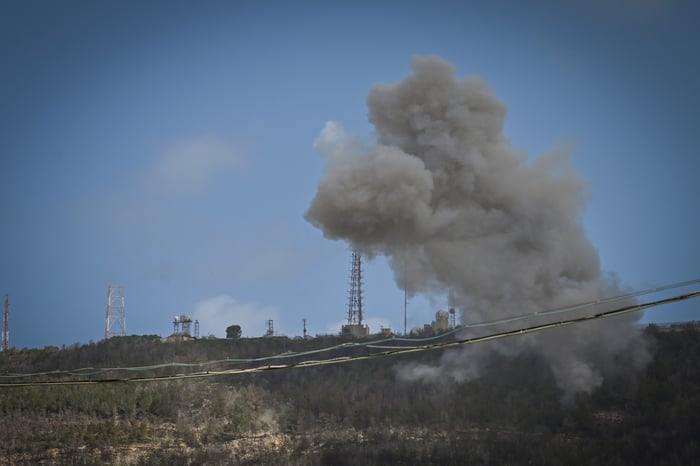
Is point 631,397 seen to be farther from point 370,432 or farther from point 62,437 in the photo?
point 62,437

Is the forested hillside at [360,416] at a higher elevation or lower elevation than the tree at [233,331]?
lower

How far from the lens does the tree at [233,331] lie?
365 feet

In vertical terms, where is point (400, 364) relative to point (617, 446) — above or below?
above

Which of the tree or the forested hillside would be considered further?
the tree

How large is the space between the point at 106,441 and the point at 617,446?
44329 millimetres

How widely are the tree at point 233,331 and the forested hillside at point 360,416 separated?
1903 cm

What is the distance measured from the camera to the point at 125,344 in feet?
318

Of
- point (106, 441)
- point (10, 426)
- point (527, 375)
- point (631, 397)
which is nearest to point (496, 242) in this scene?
point (527, 375)

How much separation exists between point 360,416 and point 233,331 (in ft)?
128

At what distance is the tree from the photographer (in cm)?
11138

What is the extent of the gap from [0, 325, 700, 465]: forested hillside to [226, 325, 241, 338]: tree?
19.0 meters

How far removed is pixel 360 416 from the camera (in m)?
77.2

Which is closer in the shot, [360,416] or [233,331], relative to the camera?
[360,416]

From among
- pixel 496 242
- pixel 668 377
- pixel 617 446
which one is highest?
pixel 496 242
